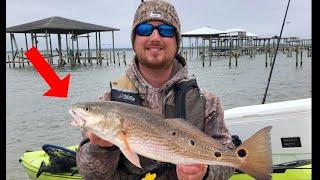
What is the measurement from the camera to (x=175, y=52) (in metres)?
3.34

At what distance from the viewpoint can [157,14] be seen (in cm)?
325

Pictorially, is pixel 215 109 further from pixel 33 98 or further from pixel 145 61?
pixel 33 98

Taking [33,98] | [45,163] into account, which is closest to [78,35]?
[33,98]

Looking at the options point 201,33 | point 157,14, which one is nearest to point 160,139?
point 157,14

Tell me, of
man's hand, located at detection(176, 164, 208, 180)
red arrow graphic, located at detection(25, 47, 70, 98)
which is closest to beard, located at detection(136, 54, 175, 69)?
red arrow graphic, located at detection(25, 47, 70, 98)

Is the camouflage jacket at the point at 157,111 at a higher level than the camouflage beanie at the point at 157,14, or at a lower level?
lower

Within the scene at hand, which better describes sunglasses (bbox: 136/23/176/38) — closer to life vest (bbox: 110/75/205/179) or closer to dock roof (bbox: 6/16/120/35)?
life vest (bbox: 110/75/205/179)

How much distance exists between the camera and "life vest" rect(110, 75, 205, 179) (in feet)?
10.9

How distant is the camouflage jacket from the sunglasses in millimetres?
353

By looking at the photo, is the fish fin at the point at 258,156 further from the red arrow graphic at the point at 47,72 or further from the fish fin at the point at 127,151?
the red arrow graphic at the point at 47,72

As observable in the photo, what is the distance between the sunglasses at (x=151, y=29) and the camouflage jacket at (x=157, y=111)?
0.35 m

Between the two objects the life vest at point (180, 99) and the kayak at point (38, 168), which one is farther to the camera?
the kayak at point (38, 168)

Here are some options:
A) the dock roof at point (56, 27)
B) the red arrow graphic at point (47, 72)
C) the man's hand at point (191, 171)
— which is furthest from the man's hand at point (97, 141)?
the dock roof at point (56, 27)

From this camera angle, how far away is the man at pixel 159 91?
3.17 meters
